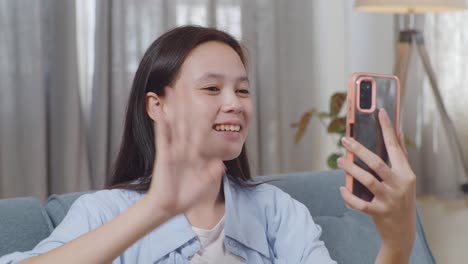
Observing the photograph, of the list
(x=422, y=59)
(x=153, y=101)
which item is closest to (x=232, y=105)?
(x=153, y=101)

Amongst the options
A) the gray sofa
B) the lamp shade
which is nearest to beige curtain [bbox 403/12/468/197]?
the lamp shade

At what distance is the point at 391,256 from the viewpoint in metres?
1.14

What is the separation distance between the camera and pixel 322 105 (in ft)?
11.7

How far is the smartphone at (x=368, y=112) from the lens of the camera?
1.03 m

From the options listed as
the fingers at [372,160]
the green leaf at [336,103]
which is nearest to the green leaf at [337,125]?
the green leaf at [336,103]

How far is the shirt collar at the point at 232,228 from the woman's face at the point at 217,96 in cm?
15

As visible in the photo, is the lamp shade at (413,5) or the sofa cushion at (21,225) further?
the lamp shade at (413,5)

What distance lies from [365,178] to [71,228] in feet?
1.62

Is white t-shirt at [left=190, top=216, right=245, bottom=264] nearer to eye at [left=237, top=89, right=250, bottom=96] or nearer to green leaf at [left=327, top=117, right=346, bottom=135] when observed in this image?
eye at [left=237, top=89, right=250, bottom=96]

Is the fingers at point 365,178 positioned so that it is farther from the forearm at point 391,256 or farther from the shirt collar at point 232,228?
the shirt collar at point 232,228

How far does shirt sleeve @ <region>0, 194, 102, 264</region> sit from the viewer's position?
1161 mm

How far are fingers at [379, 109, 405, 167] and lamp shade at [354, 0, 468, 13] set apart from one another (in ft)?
6.29

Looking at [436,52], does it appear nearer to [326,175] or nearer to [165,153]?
[326,175]

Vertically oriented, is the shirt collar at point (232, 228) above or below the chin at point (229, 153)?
below
